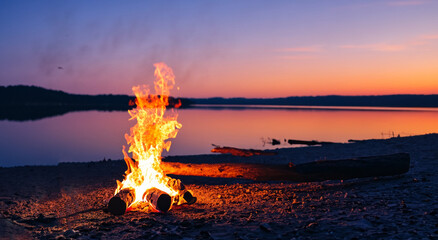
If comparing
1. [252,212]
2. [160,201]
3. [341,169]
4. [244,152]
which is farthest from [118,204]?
[244,152]

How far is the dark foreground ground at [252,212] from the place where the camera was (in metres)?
6.09

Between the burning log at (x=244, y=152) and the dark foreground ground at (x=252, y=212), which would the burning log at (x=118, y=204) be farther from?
the burning log at (x=244, y=152)

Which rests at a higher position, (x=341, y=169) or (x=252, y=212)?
(x=341, y=169)

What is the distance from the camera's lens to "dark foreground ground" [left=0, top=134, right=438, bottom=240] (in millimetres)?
6086

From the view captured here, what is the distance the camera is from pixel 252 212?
7621mm

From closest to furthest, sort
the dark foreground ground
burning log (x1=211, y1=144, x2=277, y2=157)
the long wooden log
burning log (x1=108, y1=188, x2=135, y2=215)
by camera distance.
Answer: the dark foreground ground, burning log (x1=108, y1=188, x2=135, y2=215), the long wooden log, burning log (x1=211, y1=144, x2=277, y2=157)

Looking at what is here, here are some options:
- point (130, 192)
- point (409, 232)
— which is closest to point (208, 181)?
point (130, 192)

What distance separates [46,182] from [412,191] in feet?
41.6

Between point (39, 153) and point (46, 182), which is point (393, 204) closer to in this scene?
point (46, 182)

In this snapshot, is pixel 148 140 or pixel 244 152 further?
pixel 244 152

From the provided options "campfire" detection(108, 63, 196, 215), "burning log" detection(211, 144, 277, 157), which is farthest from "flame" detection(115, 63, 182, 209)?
"burning log" detection(211, 144, 277, 157)

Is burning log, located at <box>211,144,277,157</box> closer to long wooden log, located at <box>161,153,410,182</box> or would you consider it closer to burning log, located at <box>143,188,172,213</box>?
long wooden log, located at <box>161,153,410,182</box>

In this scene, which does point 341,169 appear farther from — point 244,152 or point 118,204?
point 244,152

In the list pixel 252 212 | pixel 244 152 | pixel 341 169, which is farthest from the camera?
pixel 244 152
